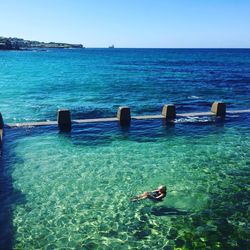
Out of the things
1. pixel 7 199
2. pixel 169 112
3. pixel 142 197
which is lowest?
pixel 7 199

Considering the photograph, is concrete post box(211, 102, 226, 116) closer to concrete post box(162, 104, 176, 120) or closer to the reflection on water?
concrete post box(162, 104, 176, 120)

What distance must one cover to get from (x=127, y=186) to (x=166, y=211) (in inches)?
104

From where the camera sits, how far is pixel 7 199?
13898 millimetres

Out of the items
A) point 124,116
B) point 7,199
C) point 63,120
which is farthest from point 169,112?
point 7,199

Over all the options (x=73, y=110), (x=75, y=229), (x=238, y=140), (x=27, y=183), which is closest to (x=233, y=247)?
(x=75, y=229)

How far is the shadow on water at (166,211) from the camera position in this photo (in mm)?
13086

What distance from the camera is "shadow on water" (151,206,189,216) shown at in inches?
515

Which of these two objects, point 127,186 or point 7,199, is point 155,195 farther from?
point 7,199

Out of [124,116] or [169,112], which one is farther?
[169,112]

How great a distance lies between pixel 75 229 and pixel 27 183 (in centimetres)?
432

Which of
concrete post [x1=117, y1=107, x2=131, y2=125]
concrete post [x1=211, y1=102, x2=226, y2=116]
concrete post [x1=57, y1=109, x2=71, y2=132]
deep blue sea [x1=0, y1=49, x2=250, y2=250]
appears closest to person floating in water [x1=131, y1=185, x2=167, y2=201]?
deep blue sea [x1=0, y1=49, x2=250, y2=250]

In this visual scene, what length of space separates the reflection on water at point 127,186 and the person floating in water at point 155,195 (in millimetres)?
274

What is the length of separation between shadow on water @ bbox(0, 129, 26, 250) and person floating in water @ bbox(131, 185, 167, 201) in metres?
4.29

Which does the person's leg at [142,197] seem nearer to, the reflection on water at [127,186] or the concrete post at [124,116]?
the reflection on water at [127,186]
